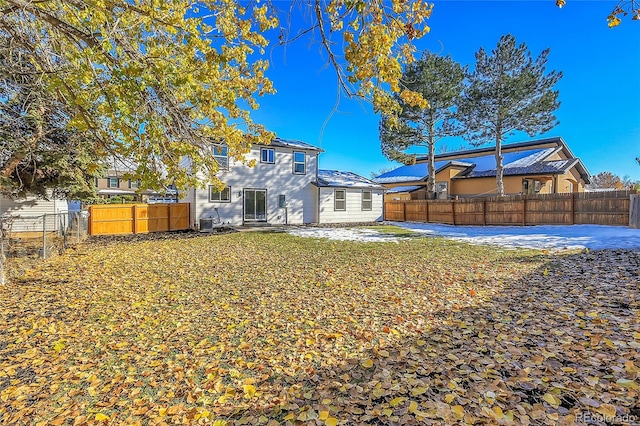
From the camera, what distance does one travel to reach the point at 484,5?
6379mm

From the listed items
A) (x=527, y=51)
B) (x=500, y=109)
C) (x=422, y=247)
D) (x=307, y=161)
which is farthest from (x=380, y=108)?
(x=527, y=51)

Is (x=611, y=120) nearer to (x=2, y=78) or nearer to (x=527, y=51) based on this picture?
(x=527, y=51)

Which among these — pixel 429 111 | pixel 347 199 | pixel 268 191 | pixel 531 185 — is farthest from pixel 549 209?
pixel 268 191

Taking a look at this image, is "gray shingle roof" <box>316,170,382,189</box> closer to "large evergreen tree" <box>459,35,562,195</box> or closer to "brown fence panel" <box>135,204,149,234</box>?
"large evergreen tree" <box>459,35,562,195</box>

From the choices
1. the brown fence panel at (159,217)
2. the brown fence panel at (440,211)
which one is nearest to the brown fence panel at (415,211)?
the brown fence panel at (440,211)

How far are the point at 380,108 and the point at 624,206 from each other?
1591cm

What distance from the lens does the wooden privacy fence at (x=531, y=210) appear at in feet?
46.8

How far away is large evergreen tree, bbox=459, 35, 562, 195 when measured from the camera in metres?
18.5

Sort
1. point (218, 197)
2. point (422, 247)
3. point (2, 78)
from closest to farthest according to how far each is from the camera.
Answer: point (2, 78) → point (422, 247) → point (218, 197)

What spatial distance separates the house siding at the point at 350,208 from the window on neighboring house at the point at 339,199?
16 centimetres

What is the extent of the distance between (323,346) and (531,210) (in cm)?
1783

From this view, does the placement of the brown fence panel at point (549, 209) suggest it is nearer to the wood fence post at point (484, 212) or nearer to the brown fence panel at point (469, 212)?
the wood fence post at point (484, 212)

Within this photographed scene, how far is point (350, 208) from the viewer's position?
800 inches

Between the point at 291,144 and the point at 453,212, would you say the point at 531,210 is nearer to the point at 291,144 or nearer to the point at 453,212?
the point at 453,212
